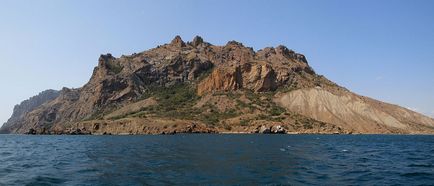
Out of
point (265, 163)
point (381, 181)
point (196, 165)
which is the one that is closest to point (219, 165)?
point (196, 165)

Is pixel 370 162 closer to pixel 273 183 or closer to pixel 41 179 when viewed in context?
pixel 273 183

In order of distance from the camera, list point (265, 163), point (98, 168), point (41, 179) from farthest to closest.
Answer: point (265, 163) → point (98, 168) → point (41, 179)

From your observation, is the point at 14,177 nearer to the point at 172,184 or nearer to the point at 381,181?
the point at 172,184

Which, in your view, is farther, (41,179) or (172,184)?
(41,179)

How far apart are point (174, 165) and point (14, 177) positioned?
17598mm

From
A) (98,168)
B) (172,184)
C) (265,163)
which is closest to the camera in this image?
(172,184)

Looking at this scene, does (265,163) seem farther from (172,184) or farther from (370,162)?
(172,184)

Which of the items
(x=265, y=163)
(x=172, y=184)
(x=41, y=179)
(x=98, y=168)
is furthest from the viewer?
(x=265, y=163)

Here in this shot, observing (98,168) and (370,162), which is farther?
(370,162)

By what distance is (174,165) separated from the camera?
5228 centimetres

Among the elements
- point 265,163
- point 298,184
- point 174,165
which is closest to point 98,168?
point 174,165

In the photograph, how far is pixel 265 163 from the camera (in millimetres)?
55250

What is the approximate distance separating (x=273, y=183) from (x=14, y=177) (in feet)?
80.2

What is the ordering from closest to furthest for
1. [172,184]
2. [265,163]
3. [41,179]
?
[172,184] < [41,179] < [265,163]
